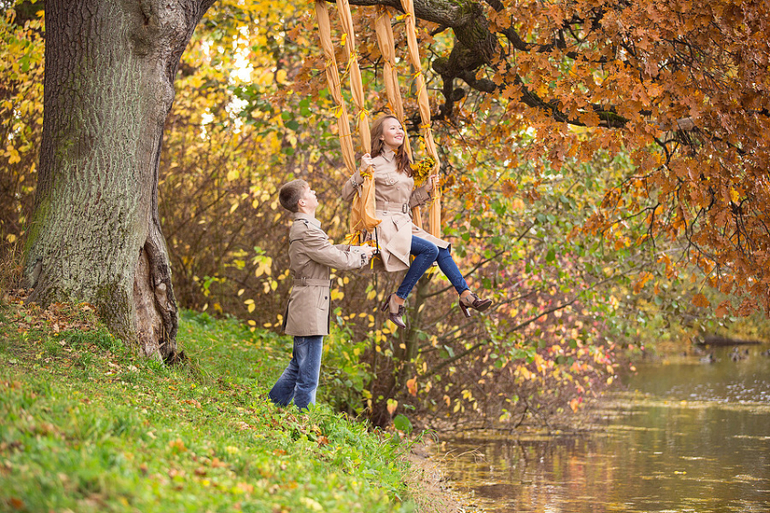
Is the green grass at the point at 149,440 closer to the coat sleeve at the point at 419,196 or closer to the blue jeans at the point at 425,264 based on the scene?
the blue jeans at the point at 425,264

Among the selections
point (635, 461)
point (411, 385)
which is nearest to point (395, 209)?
point (411, 385)

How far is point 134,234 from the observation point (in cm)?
540

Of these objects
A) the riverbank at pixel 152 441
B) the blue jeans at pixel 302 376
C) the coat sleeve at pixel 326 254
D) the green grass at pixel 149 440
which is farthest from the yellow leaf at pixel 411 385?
the coat sleeve at pixel 326 254

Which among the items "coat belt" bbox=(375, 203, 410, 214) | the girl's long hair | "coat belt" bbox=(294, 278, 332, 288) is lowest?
"coat belt" bbox=(294, 278, 332, 288)

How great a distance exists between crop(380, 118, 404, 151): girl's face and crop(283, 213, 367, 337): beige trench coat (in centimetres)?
92

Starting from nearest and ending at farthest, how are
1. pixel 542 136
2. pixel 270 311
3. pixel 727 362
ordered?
pixel 542 136 < pixel 270 311 < pixel 727 362

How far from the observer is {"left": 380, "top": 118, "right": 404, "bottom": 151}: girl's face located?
5.79 metres

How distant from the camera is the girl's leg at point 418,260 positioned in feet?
18.8

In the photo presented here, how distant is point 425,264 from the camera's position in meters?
5.78

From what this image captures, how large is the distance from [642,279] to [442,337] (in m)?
3.30

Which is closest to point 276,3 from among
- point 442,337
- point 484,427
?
point 442,337

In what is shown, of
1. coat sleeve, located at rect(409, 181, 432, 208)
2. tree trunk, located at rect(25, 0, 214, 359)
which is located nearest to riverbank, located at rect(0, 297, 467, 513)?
tree trunk, located at rect(25, 0, 214, 359)

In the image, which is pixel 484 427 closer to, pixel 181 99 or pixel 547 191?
pixel 547 191

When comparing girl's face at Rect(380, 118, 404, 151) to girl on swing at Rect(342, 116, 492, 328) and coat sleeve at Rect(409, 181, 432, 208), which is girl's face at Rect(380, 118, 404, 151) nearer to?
girl on swing at Rect(342, 116, 492, 328)
